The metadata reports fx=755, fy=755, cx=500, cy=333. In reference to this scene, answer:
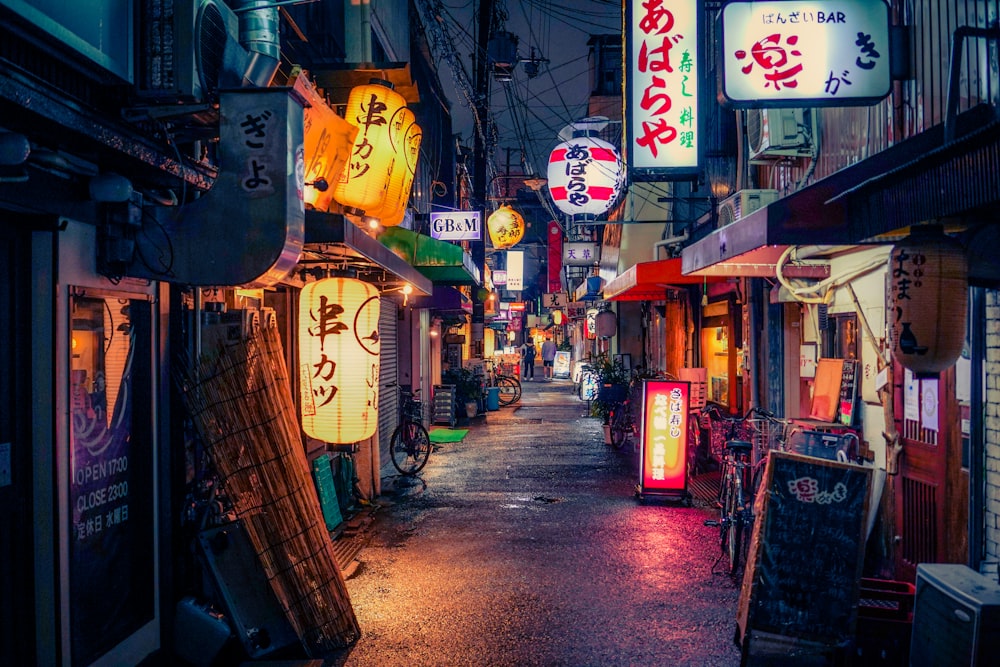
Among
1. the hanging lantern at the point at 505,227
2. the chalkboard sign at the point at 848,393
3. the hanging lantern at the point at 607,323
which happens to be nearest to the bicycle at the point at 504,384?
the hanging lantern at the point at 607,323

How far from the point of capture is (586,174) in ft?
53.6

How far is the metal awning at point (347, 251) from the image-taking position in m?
7.76

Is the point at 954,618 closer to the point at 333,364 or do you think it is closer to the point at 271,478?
the point at 271,478

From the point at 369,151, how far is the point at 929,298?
677 cm

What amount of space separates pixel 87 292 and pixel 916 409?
8.10 m

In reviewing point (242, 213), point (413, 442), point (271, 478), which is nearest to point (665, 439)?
point (413, 442)

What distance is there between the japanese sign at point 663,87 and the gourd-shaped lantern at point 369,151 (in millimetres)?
3744

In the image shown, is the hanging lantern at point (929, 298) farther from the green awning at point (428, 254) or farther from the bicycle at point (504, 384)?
the bicycle at point (504, 384)

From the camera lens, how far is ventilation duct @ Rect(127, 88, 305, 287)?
5582mm

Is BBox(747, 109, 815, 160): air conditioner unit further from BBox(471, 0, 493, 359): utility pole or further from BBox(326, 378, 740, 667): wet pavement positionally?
BBox(471, 0, 493, 359): utility pole

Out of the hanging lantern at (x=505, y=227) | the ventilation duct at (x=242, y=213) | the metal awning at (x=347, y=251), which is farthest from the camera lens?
the hanging lantern at (x=505, y=227)

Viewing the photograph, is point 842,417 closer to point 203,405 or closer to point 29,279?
point 203,405

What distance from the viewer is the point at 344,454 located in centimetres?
1232

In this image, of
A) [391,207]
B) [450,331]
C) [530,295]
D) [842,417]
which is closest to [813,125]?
[842,417]
